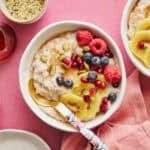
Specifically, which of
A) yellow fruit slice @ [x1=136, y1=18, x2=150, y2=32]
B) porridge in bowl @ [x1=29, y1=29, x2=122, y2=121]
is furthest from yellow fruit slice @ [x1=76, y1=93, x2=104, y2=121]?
yellow fruit slice @ [x1=136, y1=18, x2=150, y2=32]

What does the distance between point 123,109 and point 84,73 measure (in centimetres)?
15

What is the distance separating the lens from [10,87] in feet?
5.92

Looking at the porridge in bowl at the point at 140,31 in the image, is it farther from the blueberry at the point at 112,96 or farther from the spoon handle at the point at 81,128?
the spoon handle at the point at 81,128


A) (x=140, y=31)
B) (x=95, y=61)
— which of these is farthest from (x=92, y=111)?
(x=140, y=31)

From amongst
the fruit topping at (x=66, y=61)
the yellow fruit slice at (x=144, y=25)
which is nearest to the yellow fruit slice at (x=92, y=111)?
the fruit topping at (x=66, y=61)

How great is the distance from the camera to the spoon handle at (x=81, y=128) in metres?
1.70

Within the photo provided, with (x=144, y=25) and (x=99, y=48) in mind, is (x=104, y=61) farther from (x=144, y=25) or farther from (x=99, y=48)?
(x=144, y=25)

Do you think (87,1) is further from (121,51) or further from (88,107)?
(88,107)

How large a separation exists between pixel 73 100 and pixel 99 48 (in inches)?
6.4

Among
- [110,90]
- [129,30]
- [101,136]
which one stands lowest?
[101,136]

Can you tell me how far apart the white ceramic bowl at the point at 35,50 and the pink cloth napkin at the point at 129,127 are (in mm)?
45

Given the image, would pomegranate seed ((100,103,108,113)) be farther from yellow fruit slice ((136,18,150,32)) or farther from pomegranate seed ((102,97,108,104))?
yellow fruit slice ((136,18,150,32))

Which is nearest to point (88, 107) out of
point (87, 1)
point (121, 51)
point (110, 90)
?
point (110, 90)

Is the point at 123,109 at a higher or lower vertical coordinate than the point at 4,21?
lower
